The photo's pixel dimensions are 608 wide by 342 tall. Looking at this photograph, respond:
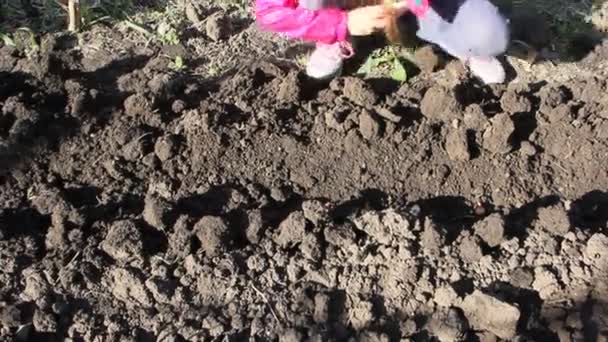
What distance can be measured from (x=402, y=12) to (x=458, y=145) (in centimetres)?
53

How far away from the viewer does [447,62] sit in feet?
11.9

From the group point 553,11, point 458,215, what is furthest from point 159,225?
point 553,11

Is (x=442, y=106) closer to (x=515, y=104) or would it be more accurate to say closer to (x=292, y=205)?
(x=515, y=104)

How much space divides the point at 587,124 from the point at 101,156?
5.69 feet

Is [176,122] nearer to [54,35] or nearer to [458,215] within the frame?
[54,35]

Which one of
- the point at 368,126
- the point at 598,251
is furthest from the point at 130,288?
the point at 598,251

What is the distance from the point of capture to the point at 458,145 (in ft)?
10.7

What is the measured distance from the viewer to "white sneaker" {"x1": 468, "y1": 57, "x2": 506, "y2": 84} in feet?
11.5

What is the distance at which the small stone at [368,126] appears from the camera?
3299 mm

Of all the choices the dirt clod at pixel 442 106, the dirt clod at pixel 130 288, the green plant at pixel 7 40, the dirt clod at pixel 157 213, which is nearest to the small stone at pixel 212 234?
the dirt clod at pixel 157 213

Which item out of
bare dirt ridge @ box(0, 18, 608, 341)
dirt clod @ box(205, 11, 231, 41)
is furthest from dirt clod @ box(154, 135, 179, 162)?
dirt clod @ box(205, 11, 231, 41)

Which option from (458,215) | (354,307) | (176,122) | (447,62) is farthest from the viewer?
(447,62)

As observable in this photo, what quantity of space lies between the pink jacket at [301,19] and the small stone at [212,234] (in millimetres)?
819

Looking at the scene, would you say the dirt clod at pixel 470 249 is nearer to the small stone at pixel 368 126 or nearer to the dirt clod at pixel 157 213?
the small stone at pixel 368 126
